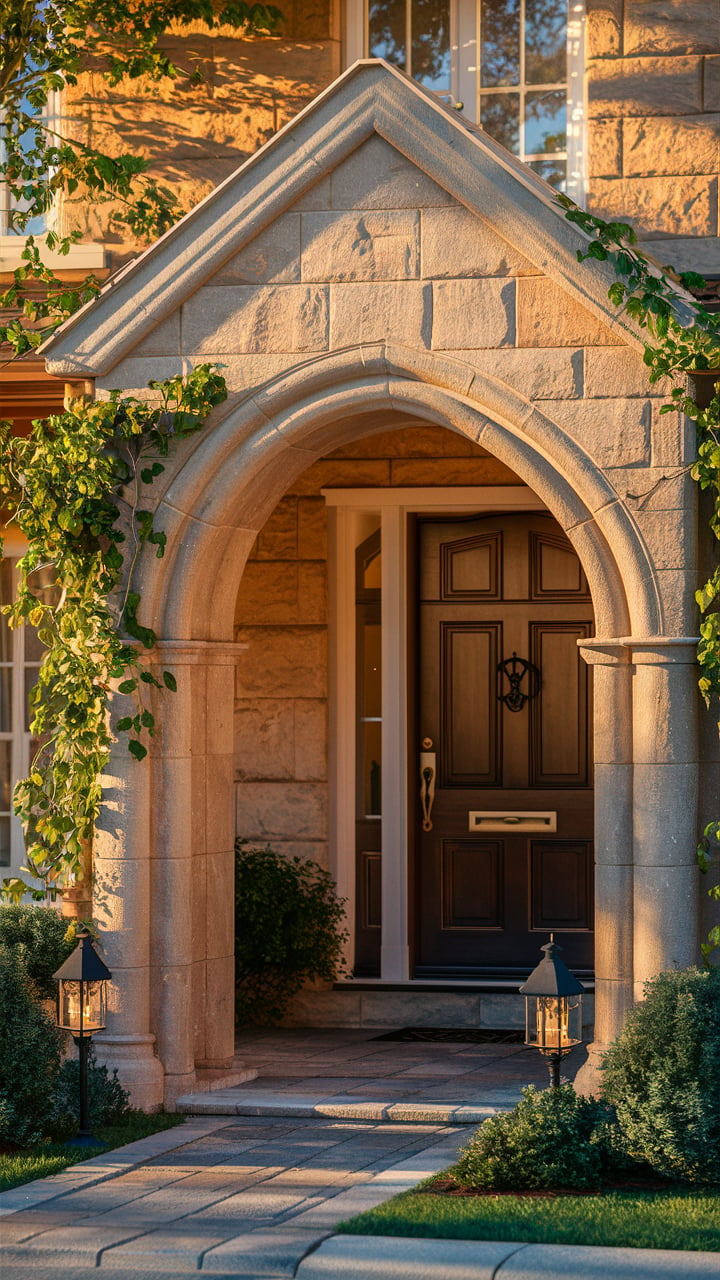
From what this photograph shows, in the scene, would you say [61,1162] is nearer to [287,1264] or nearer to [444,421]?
[287,1264]

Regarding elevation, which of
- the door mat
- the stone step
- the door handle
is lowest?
the door mat

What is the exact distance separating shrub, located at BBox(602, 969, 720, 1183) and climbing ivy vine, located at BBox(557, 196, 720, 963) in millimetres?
627

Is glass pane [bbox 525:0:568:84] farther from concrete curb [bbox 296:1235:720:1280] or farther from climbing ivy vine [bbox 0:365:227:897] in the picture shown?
concrete curb [bbox 296:1235:720:1280]

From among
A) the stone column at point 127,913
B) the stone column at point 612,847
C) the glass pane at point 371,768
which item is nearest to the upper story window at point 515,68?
the glass pane at point 371,768

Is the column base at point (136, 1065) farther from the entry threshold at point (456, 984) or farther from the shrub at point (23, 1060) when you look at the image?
the entry threshold at point (456, 984)

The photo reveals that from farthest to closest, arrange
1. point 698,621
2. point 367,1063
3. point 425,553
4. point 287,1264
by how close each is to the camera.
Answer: point 425,553 < point 367,1063 < point 698,621 < point 287,1264

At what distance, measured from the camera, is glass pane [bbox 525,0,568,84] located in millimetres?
9969

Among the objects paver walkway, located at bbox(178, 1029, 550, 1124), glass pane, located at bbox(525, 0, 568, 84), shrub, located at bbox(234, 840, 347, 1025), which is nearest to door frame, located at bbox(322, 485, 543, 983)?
A: shrub, located at bbox(234, 840, 347, 1025)

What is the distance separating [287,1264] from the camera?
17.9 ft

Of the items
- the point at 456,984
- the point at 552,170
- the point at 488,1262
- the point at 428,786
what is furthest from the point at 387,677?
the point at 488,1262

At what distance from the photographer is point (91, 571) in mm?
7965

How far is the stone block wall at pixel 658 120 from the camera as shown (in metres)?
9.64

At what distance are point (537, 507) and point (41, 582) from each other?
3.29m

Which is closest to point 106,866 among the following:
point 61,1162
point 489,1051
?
point 61,1162
